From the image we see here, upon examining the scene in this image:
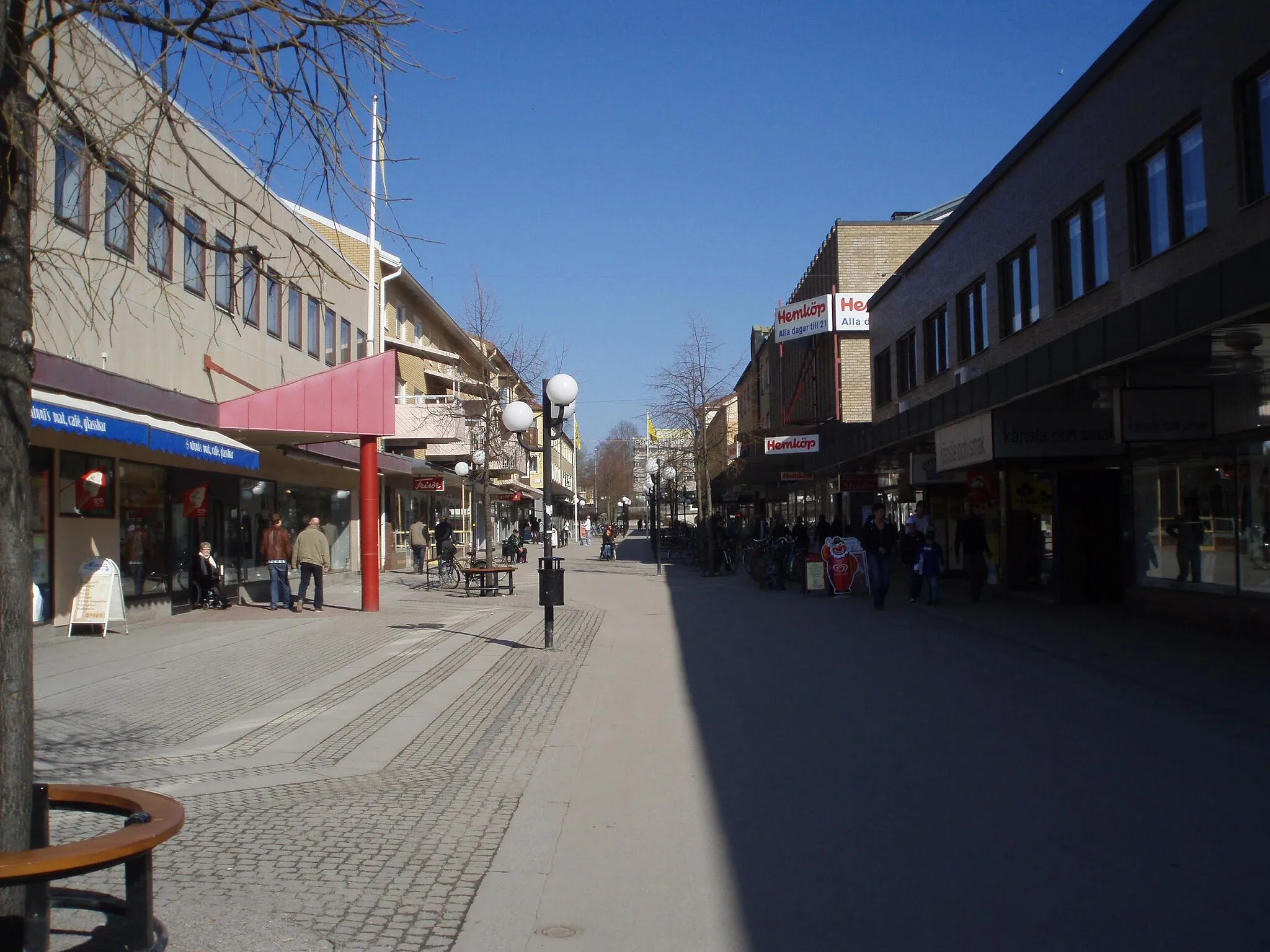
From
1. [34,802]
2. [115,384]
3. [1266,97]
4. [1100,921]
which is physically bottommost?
[1100,921]

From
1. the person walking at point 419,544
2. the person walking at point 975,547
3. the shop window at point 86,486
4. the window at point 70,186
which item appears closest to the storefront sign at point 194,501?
the shop window at point 86,486

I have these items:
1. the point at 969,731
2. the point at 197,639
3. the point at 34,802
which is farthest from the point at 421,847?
the point at 197,639

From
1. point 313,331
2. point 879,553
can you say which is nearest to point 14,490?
point 879,553

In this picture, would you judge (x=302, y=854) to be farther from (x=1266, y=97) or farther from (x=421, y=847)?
(x=1266, y=97)

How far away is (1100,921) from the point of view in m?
4.85

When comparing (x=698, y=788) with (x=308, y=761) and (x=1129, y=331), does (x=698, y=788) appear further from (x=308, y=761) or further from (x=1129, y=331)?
(x=1129, y=331)

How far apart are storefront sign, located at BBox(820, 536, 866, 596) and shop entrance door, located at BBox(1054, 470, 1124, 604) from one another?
490 cm

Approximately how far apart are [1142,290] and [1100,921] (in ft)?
40.5

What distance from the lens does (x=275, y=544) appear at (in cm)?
2061

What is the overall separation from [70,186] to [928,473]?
1680 cm

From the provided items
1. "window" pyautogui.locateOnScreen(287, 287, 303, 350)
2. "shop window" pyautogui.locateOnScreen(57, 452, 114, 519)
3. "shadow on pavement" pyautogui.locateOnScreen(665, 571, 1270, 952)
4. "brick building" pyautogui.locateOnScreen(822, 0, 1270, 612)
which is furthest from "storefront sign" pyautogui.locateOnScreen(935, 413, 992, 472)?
"window" pyautogui.locateOnScreen(287, 287, 303, 350)

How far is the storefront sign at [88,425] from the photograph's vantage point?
40.9 ft

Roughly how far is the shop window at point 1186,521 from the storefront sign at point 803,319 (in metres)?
20.7

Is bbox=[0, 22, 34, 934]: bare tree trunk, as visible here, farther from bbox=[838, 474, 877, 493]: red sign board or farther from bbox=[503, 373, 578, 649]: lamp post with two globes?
bbox=[838, 474, 877, 493]: red sign board
